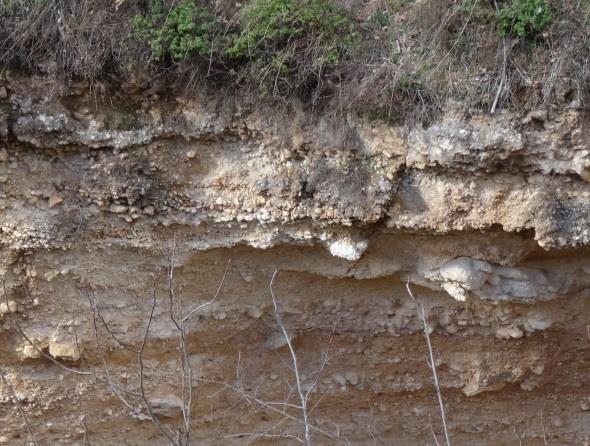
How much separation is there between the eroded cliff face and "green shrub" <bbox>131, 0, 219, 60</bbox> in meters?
0.28

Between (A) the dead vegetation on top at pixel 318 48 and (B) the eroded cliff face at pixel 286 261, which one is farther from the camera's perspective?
(B) the eroded cliff face at pixel 286 261

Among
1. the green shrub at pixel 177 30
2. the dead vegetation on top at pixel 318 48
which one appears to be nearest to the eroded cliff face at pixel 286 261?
the dead vegetation on top at pixel 318 48

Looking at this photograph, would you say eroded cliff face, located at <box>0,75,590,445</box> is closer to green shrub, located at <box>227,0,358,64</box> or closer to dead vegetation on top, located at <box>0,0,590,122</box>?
dead vegetation on top, located at <box>0,0,590,122</box>

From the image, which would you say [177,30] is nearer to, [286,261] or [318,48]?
[318,48]

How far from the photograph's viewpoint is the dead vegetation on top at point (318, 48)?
12.5ft

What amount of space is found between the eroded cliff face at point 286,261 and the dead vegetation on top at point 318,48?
0.42ft

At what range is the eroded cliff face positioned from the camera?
3.92 metres

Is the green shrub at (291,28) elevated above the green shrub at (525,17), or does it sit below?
below

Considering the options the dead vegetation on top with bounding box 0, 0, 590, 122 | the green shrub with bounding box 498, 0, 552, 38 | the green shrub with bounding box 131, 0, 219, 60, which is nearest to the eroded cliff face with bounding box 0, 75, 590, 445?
the dead vegetation on top with bounding box 0, 0, 590, 122

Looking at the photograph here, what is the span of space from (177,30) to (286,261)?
1435mm

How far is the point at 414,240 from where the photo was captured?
4215 mm

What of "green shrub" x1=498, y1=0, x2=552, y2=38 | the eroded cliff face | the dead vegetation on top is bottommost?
the eroded cliff face

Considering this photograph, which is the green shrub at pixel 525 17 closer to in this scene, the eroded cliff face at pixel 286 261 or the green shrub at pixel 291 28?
the eroded cliff face at pixel 286 261

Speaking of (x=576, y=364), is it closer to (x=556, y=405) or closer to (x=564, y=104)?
(x=556, y=405)
